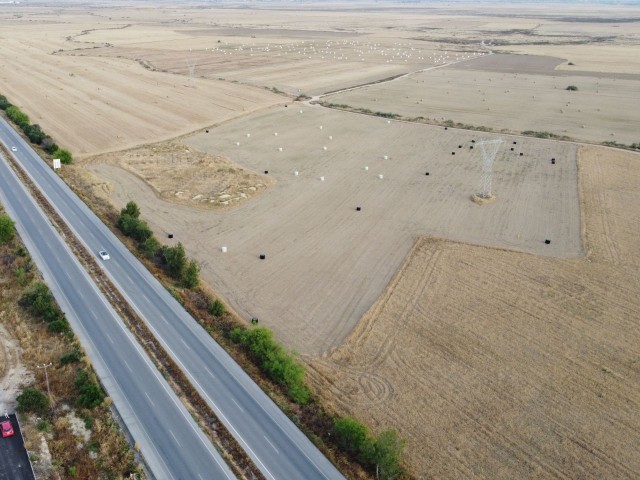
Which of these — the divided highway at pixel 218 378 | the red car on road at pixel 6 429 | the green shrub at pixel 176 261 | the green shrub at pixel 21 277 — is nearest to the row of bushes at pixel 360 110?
the divided highway at pixel 218 378

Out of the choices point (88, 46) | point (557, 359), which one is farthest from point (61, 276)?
point (88, 46)

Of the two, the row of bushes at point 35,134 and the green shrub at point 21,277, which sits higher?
the row of bushes at point 35,134

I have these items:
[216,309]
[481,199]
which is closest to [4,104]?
[216,309]

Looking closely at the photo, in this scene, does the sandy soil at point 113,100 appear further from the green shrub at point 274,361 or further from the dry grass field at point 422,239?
the green shrub at point 274,361

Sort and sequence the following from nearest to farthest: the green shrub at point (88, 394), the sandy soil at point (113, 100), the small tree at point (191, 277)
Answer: the green shrub at point (88, 394), the small tree at point (191, 277), the sandy soil at point (113, 100)

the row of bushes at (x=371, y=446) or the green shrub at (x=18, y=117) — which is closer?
the row of bushes at (x=371, y=446)

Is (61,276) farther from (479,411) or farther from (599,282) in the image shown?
(599,282)
